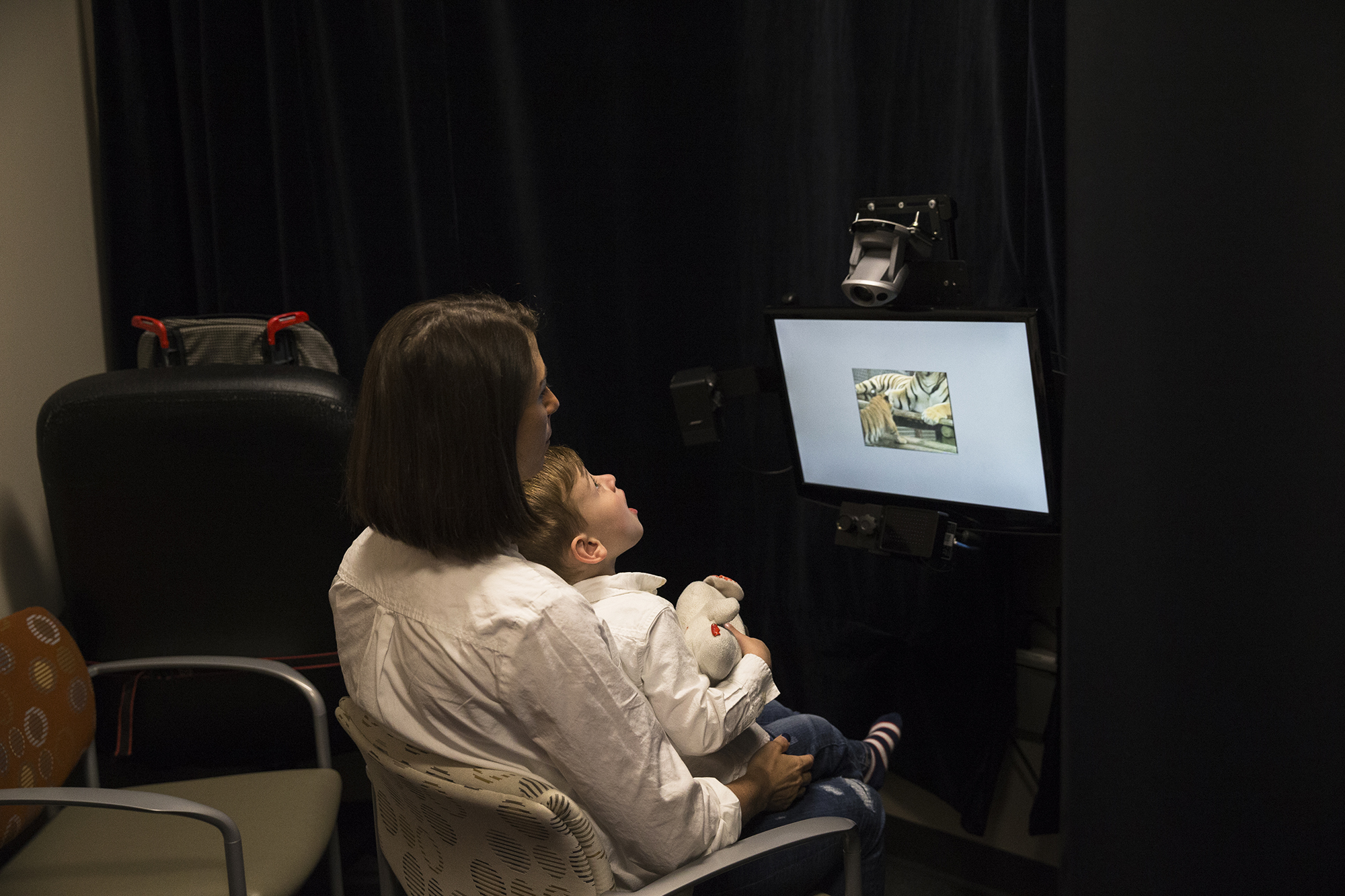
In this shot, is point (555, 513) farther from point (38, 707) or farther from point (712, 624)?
point (38, 707)

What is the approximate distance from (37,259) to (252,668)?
3.91 feet

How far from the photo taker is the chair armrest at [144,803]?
1332mm

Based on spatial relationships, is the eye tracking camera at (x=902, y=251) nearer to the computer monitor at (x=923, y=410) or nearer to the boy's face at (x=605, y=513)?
the computer monitor at (x=923, y=410)

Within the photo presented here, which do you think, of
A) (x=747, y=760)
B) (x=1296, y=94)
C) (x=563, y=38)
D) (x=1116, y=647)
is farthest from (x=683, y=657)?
(x=563, y=38)

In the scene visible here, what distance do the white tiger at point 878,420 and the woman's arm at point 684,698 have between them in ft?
2.09

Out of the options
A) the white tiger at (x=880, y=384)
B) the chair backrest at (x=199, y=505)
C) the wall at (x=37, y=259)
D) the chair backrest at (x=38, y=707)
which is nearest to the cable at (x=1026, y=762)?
the white tiger at (x=880, y=384)

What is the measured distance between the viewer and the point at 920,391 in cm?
172

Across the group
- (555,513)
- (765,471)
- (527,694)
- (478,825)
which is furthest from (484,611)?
(765,471)

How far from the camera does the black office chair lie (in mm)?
1783

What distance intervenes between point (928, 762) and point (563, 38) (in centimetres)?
177

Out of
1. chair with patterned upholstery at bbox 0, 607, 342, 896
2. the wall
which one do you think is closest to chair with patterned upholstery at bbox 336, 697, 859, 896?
chair with patterned upholstery at bbox 0, 607, 342, 896

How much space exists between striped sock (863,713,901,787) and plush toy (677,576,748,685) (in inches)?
13.6

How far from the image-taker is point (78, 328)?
2.46 m

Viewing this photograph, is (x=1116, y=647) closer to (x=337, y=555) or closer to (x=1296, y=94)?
(x=1296, y=94)
